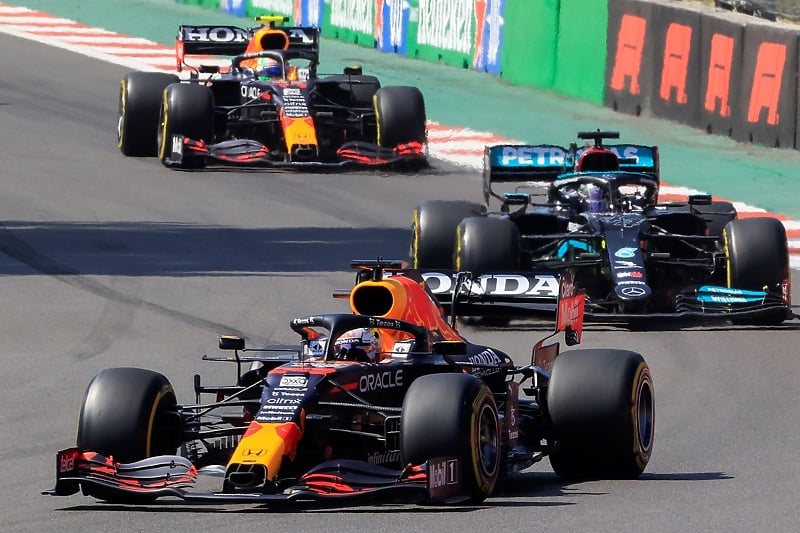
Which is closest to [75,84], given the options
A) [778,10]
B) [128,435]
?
[778,10]

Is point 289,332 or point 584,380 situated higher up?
point 584,380

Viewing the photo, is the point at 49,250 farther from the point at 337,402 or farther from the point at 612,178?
the point at 337,402

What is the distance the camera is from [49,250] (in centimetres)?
1886

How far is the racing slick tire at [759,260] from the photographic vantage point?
15.8 m

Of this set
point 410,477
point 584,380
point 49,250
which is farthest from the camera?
point 49,250

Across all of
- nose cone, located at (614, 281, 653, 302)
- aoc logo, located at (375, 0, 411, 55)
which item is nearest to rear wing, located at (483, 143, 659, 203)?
nose cone, located at (614, 281, 653, 302)

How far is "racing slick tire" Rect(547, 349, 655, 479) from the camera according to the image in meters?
10.3

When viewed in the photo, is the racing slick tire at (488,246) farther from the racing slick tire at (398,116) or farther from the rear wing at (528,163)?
the racing slick tire at (398,116)

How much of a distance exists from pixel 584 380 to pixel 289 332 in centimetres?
543

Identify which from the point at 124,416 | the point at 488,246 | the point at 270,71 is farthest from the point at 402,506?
the point at 270,71

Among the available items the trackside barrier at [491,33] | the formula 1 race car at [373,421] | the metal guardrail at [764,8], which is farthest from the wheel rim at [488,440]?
the trackside barrier at [491,33]

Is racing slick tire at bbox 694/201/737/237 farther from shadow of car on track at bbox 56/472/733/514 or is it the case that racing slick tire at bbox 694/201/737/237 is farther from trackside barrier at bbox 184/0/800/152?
shadow of car on track at bbox 56/472/733/514

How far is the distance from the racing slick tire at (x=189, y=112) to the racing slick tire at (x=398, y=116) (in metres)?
2.00

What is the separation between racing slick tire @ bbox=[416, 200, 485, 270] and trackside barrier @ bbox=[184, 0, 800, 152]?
7.60 meters
